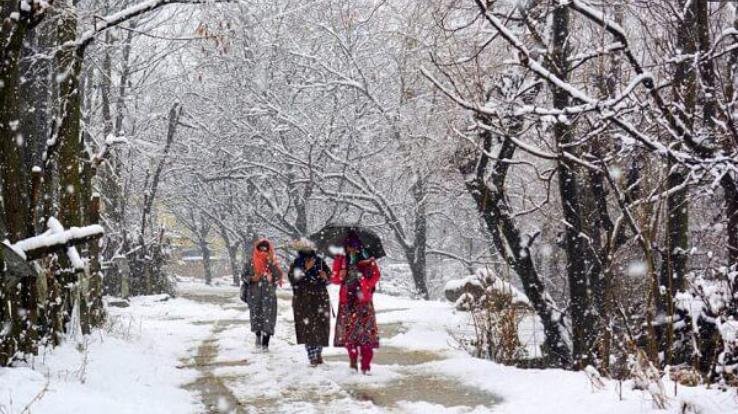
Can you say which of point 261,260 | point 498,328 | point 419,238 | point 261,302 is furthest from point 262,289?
point 419,238

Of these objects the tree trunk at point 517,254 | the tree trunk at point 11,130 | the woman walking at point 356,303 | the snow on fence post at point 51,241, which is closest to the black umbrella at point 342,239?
the woman walking at point 356,303

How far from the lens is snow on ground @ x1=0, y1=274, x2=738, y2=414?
5.74 meters

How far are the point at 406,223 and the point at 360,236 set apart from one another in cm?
1661

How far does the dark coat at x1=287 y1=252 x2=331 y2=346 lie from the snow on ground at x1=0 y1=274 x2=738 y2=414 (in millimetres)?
418

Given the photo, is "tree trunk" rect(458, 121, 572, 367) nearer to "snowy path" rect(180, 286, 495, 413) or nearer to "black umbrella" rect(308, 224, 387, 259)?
"snowy path" rect(180, 286, 495, 413)

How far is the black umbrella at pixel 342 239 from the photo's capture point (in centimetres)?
880

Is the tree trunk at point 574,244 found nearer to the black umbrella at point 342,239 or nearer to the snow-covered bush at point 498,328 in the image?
the snow-covered bush at point 498,328

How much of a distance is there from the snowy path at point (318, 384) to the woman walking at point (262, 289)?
33 centimetres

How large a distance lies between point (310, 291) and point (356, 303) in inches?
42.0

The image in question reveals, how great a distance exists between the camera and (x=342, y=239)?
894 cm

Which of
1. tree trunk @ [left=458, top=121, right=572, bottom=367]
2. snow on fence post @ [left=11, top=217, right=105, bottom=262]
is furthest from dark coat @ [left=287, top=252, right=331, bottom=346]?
snow on fence post @ [left=11, top=217, right=105, bottom=262]

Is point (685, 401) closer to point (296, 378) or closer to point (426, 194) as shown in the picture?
point (296, 378)

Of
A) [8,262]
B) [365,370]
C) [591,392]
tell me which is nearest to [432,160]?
[365,370]

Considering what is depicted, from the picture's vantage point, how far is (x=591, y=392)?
626cm
